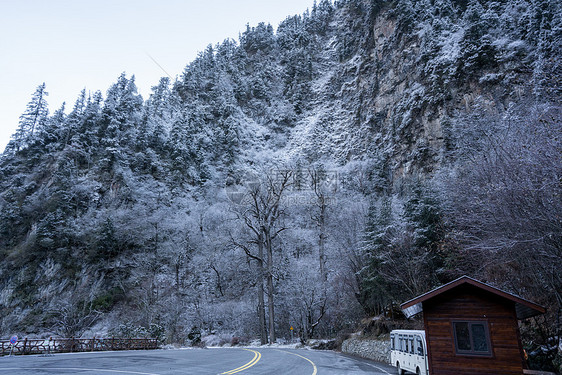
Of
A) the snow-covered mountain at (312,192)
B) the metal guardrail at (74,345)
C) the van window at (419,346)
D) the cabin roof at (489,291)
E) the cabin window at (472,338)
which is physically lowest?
the metal guardrail at (74,345)

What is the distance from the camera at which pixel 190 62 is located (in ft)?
295

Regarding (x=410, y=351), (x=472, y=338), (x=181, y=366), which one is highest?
(x=472, y=338)

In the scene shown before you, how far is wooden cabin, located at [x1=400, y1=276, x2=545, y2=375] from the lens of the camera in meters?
8.57

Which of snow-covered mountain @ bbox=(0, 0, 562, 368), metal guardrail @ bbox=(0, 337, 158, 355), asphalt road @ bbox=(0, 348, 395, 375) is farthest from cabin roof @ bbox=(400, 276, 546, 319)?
metal guardrail @ bbox=(0, 337, 158, 355)

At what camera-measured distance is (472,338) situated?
904 centimetres

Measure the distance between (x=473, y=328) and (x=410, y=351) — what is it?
2.55 meters

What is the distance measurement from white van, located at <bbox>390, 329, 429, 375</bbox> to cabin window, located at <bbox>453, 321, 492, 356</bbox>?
1.00m

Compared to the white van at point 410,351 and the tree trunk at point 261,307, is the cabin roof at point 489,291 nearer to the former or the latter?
the white van at point 410,351

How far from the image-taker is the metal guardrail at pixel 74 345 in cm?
1712

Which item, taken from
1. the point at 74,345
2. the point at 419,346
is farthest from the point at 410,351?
the point at 74,345

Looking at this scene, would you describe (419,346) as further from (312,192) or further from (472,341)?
(312,192)

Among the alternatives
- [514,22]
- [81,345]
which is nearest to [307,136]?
[514,22]

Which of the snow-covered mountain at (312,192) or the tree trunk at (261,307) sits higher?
the snow-covered mountain at (312,192)

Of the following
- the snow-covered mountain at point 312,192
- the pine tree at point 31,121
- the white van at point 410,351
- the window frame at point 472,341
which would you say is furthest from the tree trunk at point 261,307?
the pine tree at point 31,121
